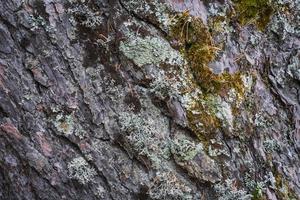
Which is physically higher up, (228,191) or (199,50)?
(199,50)

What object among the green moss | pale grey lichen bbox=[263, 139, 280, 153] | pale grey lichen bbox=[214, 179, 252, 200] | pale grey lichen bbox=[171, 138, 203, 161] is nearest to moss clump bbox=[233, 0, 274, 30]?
the green moss

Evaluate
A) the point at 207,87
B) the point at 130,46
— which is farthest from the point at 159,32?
the point at 207,87

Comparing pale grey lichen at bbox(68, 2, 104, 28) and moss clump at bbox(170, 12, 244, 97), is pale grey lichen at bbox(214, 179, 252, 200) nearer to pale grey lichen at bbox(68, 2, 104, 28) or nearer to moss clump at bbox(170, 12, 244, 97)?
moss clump at bbox(170, 12, 244, 97)

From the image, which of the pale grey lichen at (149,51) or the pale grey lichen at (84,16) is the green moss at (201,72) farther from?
the pale grey lichen at (84,16)

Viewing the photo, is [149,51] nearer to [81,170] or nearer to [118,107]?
[118,107]

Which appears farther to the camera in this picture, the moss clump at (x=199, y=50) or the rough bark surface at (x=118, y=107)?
the moss clump at (x=199, y=50)

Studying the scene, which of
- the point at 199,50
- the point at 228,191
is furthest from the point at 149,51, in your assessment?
the point at 228,191

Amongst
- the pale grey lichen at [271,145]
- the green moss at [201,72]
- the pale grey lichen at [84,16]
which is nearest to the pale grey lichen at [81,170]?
the green moss at [201,72]
